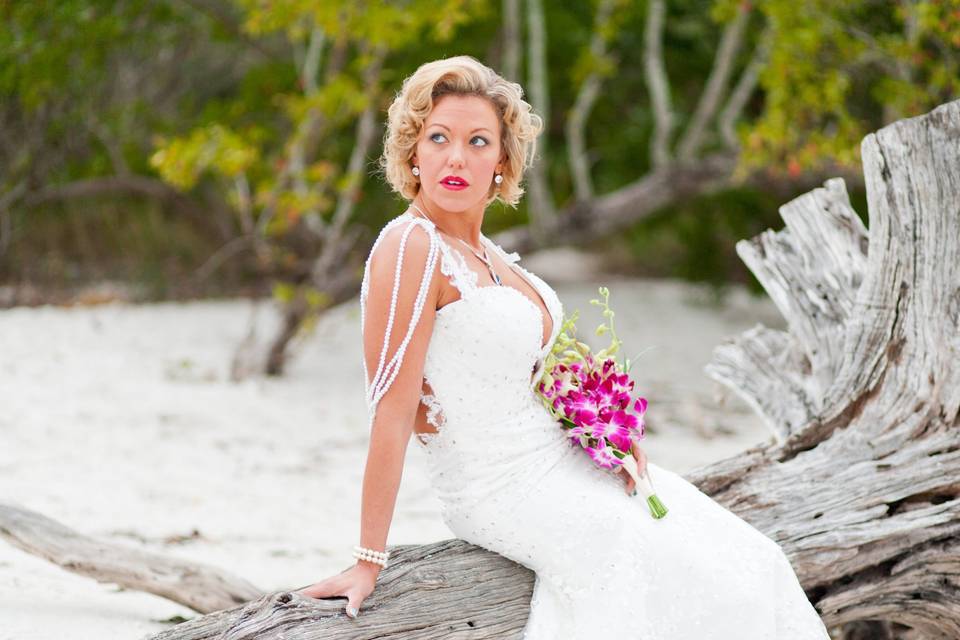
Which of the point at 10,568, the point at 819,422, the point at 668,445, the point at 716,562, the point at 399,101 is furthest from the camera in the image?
the point at 668,445

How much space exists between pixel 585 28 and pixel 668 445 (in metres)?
6.48

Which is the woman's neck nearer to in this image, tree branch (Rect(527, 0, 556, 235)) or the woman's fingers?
the woman's fingers

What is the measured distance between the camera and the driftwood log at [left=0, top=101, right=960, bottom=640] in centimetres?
285

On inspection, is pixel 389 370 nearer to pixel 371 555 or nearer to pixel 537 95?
pixel 371 555

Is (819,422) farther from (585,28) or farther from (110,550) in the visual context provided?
(585,28)

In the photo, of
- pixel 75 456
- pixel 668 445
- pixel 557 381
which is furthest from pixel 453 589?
pixel 668 445

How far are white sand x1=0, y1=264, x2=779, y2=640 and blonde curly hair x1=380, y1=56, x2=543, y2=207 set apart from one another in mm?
1743

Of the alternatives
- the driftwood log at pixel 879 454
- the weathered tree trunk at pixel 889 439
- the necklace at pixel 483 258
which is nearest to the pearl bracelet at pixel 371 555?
the driftwood log at pixel 879 454

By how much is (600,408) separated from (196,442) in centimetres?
457

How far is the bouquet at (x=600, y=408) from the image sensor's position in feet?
8.12

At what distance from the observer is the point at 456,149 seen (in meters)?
2.47

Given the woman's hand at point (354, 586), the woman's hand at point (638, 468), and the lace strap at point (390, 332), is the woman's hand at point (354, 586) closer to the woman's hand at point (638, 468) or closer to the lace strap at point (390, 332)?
the lace strap at point (390, 332)

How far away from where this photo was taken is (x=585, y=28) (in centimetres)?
1184


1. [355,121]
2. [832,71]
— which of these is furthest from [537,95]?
[355,121]
